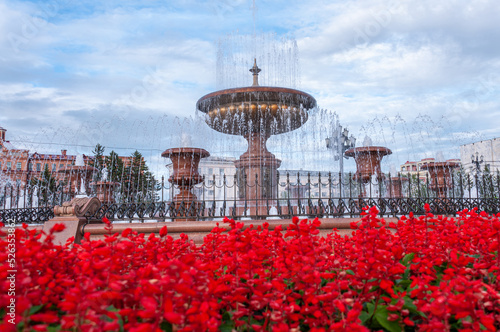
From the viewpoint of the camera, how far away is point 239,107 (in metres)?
9.66

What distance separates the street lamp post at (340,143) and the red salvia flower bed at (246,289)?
13671 millimetres

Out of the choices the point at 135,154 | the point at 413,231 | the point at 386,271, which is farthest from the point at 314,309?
the point at 135,154

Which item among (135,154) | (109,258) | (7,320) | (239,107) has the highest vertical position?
(135,154)

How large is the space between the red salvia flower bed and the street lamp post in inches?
538

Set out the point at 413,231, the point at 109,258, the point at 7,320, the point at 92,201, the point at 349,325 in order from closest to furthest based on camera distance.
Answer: the point at 7,320 < the point at 349,325 < the point at 109,258 < the point at 413,231 < the point at 92,201

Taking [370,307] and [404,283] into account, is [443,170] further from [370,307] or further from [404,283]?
[370,307]

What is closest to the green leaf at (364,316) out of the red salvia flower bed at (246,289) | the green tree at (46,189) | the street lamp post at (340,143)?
the red salvia flower bed at (246,289)

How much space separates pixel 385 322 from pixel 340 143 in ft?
49.2

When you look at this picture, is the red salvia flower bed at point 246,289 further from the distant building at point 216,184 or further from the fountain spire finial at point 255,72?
the fountain spire finial at point 255,72

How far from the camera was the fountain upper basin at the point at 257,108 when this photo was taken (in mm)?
9352

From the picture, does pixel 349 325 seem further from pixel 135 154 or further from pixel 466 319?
pixel 135 154

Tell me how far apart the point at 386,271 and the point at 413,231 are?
1.34 m

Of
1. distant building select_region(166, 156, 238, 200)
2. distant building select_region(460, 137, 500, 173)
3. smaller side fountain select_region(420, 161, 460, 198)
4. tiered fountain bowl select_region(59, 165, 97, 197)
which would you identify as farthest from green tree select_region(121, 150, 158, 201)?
distant building select_region(460, 137, 500, 173)

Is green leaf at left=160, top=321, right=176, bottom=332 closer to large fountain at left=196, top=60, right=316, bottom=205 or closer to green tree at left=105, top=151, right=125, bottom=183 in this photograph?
large fountain at left=196, top=60, right=316, bottom=205
